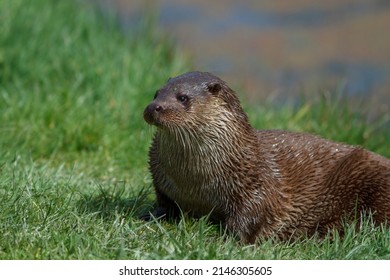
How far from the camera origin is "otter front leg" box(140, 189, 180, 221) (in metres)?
4.65

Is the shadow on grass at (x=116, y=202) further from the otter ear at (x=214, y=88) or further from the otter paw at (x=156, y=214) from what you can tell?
the otter ear at (x=214, y=88)

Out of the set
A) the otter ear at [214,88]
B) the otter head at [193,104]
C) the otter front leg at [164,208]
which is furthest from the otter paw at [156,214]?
the otter ear at [214,88]

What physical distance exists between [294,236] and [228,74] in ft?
14.3

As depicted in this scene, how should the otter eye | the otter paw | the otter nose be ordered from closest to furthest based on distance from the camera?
the otter nose, the otter eye, the otter paw

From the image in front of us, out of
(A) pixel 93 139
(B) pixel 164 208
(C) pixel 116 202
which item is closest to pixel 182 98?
(B) pixel 164 208

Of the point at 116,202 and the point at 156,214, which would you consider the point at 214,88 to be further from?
the point at 116,202

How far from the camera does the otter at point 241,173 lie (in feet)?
14.6

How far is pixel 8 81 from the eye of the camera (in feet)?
22.8

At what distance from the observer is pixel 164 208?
184 inches

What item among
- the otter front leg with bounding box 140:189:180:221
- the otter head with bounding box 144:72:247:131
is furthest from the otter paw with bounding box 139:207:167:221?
the otter head with bounding box 144:72:247:131

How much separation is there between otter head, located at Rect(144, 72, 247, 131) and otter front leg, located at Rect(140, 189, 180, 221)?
16.7 inches

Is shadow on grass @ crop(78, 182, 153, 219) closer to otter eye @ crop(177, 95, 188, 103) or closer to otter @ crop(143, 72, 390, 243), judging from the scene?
otter @ crop(143, 72, 390, 243)

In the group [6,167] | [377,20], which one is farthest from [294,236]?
[377,20]
